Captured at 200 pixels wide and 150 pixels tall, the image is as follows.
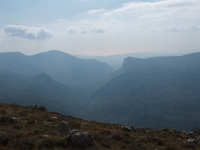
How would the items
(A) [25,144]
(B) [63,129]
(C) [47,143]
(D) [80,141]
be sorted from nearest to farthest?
(A) [25,144]
(C) [47,143]
(D) [80,141]
(B) [63,129]

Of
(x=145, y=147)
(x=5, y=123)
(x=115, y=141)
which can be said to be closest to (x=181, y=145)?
(x=145, y=147)

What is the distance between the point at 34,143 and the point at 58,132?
3391 millimetres

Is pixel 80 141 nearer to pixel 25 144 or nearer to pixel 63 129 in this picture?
pixel 25 144

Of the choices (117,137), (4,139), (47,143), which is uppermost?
(4,139)

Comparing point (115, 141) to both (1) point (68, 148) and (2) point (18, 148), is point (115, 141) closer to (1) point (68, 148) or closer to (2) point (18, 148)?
(1) point (68, 148)

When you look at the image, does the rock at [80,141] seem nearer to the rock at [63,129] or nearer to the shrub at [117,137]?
the rock at [63,129]

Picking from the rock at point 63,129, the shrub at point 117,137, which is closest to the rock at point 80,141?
the rock at point 63,129

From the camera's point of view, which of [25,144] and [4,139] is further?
[4,139]

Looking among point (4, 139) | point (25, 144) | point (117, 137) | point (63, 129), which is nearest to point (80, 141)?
point (25, 144)

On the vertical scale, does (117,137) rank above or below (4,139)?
below

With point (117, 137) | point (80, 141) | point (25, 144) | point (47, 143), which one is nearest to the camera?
point (25, 144)

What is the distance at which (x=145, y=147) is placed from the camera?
16281mm

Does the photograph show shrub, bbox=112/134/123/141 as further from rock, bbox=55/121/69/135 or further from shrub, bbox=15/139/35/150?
shrub, bbox=15/139/35/150

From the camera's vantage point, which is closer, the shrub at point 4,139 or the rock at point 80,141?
the shrub at point 4,139
